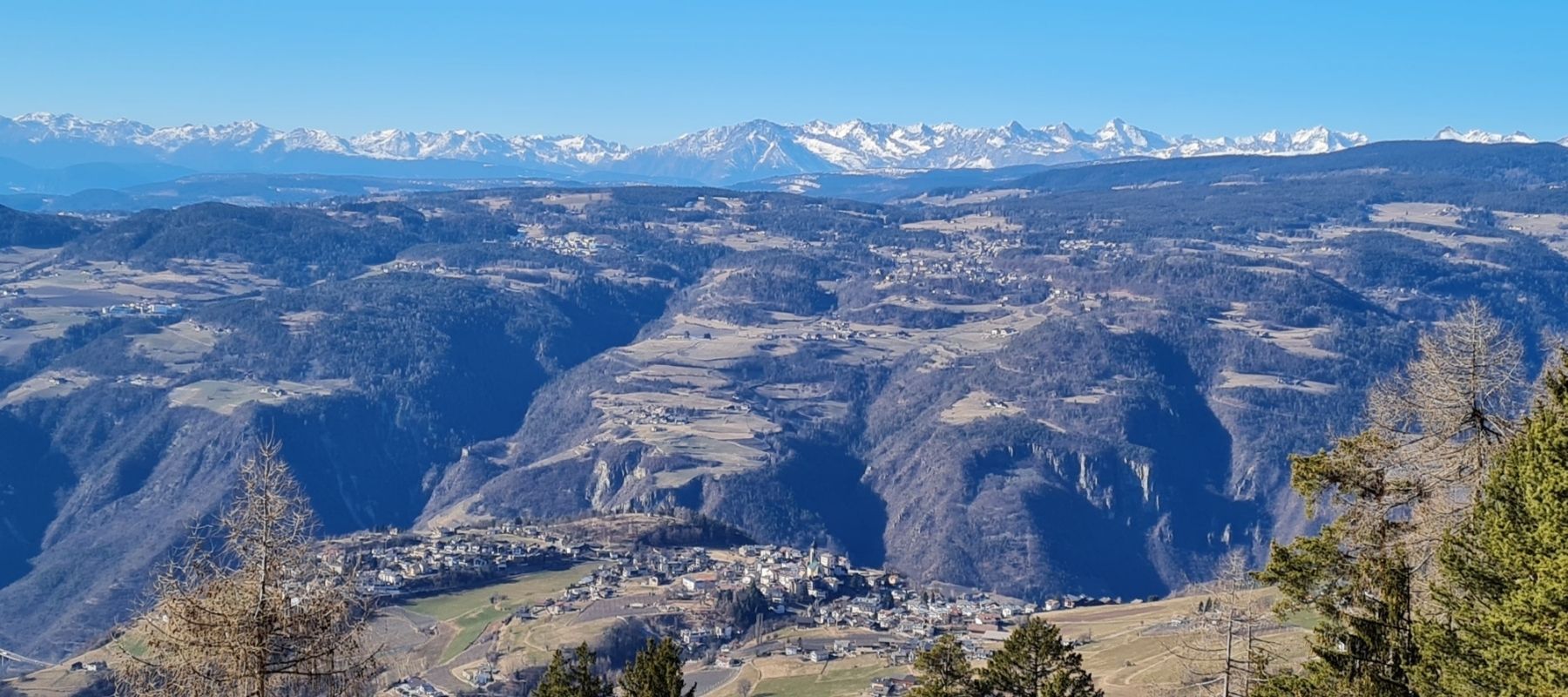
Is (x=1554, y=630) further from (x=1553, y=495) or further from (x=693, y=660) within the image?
(x=693, y=660)

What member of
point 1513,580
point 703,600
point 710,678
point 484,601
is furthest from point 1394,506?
point 484,601

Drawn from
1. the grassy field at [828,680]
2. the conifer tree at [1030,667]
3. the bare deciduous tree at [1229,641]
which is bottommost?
the grassy field at [828,680]

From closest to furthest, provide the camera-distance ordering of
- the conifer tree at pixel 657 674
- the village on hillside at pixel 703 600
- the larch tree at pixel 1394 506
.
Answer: the larch tree at pixel 1394 506 → the conifer tree at pixel 657 674 → the village on hillside at pixel 703 600

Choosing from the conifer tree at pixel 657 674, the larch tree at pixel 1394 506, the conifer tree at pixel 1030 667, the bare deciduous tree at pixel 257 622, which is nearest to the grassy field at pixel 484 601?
the conifer tree at pixel 657 674

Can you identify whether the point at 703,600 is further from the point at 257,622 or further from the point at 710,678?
the point at 257,622

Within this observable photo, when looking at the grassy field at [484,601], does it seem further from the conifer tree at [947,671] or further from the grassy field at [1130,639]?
the conifer tree at [947,671]

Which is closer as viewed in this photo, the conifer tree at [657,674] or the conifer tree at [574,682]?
the conifer tree at [657,674]

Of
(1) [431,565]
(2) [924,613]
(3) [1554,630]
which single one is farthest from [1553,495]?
(1) [431,565]
